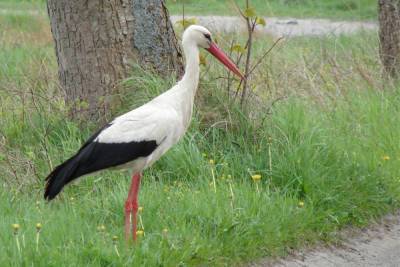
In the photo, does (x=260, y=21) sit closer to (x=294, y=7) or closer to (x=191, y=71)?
(x=191, y=71)

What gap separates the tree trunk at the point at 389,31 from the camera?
9.70m

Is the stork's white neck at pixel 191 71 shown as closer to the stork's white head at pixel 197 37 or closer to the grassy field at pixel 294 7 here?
the stork's white head at pixel 197 37

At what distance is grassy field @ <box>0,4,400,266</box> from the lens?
5273mm

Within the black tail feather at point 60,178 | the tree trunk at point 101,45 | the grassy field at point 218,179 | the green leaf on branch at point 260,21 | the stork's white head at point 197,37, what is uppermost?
the stork's white head at point 197,37

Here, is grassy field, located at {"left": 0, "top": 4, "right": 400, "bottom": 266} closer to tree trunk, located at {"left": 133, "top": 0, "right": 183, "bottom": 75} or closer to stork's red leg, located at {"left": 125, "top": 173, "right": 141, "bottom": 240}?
stork's red leg, located at {"left": 125, "top": 173, "right": 141, "bottom": 240}

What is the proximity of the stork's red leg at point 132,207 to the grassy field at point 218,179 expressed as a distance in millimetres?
73

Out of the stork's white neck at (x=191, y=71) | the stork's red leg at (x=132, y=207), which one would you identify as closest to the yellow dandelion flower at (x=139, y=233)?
the stork's red leg at (x=132, y=207)

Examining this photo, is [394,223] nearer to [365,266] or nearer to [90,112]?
[365,266]

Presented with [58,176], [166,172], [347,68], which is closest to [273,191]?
[166,172]

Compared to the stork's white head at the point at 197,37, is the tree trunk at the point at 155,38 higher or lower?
lower

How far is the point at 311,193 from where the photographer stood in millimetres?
6426

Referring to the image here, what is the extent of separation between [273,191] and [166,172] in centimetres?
75

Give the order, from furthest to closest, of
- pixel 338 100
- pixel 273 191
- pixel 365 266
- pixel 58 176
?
1. pixel 338 100
2. pixel 273 191
3. pixel 365 266
4. pixel 58 176

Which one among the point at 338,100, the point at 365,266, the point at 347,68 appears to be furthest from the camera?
the point at 347,68
